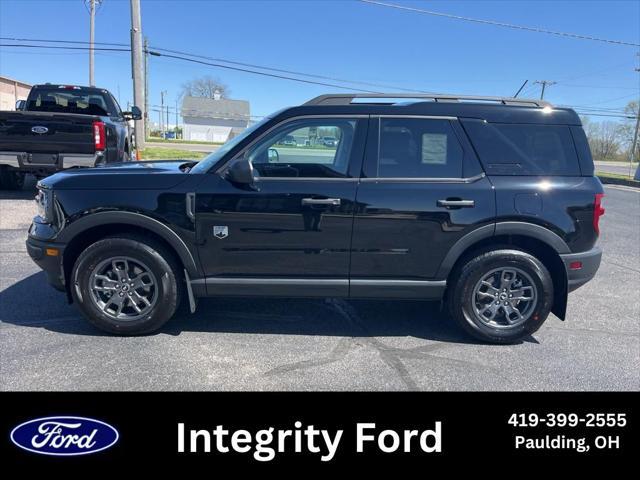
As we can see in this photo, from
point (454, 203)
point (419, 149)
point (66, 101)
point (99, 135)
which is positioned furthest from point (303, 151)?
point (66, 101)

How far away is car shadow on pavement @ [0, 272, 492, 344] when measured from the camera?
3.93 metres

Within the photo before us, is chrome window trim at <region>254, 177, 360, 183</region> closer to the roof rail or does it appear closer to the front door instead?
the front door

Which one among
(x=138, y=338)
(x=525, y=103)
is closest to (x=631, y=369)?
(x=525, y=103)

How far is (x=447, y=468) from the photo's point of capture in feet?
8.01

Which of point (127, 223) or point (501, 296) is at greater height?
point (127, 223)

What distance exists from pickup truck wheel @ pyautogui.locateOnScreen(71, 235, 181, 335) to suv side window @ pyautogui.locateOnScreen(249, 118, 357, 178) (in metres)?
1.08

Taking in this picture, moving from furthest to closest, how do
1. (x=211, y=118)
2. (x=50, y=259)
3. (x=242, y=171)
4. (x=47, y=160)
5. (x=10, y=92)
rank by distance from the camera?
(x=211, y=118) → (x=10, y=92) → (x=47, y=160) → (x=50, y=259) → (x=242, y=171)

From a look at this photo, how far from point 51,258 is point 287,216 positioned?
1.87m

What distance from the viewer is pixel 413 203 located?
3514 mm

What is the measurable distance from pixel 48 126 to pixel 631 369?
899 centimetres

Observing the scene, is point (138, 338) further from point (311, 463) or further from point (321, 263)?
point (311, 463)

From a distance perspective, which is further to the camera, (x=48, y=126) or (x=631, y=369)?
(x=48, y=126)

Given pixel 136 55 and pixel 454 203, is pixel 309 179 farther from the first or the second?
Answer: pixel 136 55

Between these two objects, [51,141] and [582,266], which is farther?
[51,141]
